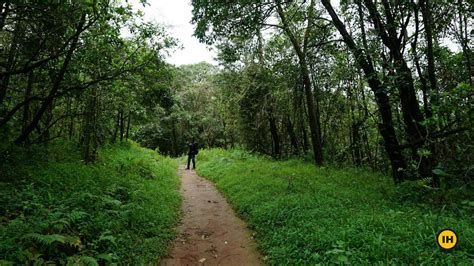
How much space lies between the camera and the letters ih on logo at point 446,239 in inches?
159

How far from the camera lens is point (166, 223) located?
712 centimetres

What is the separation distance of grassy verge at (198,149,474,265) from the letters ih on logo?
126mm

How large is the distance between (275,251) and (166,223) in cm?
306

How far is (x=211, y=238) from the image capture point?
6574 mm

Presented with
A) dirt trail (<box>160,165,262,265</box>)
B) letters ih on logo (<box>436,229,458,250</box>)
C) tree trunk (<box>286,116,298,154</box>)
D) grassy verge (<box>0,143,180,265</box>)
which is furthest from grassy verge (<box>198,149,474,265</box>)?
tree trunk (<box>286,116,298,154</box>)

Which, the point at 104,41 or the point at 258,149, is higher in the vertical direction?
the point at 104,41

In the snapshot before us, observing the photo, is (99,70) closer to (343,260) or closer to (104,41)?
(104,41)

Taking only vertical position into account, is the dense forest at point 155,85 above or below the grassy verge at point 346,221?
above

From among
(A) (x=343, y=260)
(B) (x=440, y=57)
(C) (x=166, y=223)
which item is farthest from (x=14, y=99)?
(B) (x=440, y=57)

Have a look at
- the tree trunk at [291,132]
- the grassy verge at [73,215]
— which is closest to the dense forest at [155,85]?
the grassy verge at [73,215]

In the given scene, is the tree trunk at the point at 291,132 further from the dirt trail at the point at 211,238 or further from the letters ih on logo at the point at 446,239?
the letters ih on logo at the point at 446,239

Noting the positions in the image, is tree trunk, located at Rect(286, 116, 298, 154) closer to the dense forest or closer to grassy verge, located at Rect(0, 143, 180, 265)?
the dense forest

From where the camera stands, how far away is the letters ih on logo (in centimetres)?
404

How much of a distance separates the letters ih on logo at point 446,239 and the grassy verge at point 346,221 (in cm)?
13
